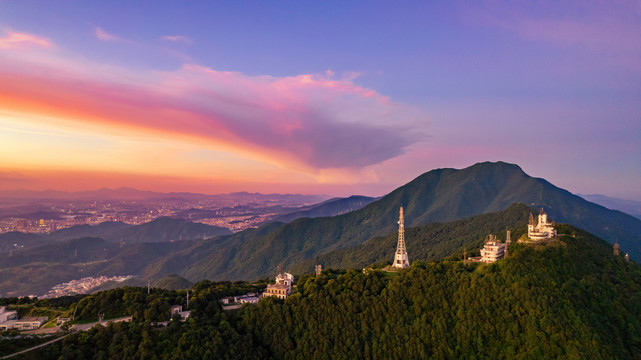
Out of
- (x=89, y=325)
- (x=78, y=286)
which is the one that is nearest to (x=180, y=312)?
(x=89, y=325)

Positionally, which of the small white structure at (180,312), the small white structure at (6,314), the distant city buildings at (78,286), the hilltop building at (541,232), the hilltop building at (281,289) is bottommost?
the distant city buildings at (78,286)

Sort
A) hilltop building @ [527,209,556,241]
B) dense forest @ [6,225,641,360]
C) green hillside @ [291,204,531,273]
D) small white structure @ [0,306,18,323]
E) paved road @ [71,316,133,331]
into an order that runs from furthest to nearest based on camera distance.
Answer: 1. green hillside @ [291,204,531,273]
2. hilltop building @ [527,209,556,241]
3. small white structure @ [0,306,18,323]
4. paved road @ [71,316,133,331]
5. dense forest @ [6,225,641,360]

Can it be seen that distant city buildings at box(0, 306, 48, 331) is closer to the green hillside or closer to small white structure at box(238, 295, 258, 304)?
small white structure at box(238, 295, 258, 304)

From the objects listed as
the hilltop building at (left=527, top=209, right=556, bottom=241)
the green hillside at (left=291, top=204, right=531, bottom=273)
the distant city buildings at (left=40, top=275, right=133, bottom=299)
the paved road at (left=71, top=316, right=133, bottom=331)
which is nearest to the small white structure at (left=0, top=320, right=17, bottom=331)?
the paved road at (left=71, top=316, right=133, bottom=331)

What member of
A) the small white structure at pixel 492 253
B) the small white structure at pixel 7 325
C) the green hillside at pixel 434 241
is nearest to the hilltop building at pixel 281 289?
the small white structure at pixel 7 325

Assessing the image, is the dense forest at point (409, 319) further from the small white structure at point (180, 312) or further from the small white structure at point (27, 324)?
the small white structure at point (27, 324)

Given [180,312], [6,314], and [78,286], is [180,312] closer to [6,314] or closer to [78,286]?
[6,314]

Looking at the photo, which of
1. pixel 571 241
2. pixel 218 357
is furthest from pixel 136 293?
pixel 571 241

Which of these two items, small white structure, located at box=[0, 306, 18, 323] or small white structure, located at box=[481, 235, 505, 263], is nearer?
small white structure, located at box=[0, 306, 18, 323]
